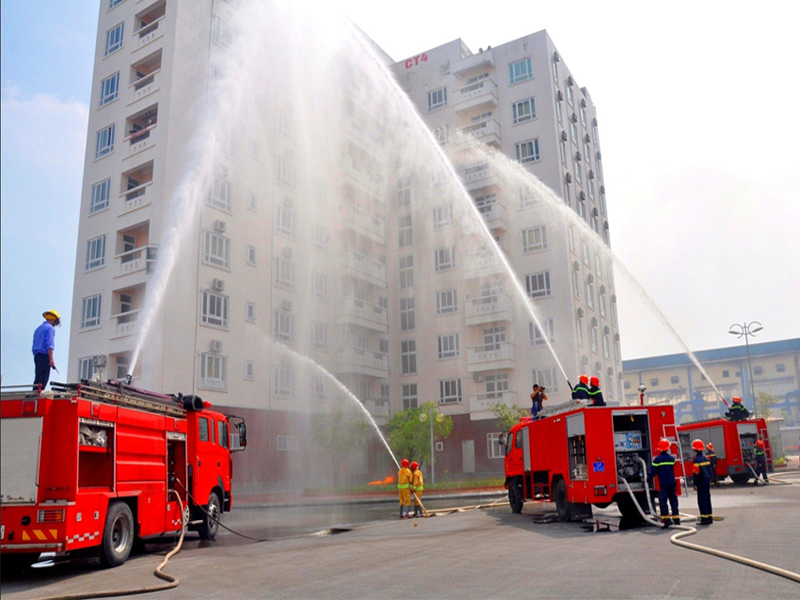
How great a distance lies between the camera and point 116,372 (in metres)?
36.3

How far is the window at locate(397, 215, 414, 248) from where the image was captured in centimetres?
5328

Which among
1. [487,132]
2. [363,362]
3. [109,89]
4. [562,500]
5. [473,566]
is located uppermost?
[487,132]

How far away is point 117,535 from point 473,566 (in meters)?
6.45

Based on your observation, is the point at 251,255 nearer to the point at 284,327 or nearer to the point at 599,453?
the point at 284,327

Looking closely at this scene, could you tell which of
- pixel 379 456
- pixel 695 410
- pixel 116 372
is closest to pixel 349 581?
pixel 116 372

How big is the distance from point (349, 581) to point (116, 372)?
3066 centimetres

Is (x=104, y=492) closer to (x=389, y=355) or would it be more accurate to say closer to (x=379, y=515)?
(x=379, y=515)

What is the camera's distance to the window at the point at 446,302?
5134 centimetres

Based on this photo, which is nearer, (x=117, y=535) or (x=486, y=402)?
(x=117, y=535)

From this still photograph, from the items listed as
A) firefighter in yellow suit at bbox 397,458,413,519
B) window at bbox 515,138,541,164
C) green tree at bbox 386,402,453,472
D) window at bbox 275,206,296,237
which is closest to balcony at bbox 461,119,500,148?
window at bbox 515,138,541,164

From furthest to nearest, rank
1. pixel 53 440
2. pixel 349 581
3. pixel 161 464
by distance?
pixel 161 464
pixel 53 440
pixel 349 581

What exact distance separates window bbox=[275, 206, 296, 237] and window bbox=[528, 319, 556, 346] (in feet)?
→ 59.7

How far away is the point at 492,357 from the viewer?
156 feet

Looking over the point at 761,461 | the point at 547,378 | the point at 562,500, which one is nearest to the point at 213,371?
the point at 547,378
